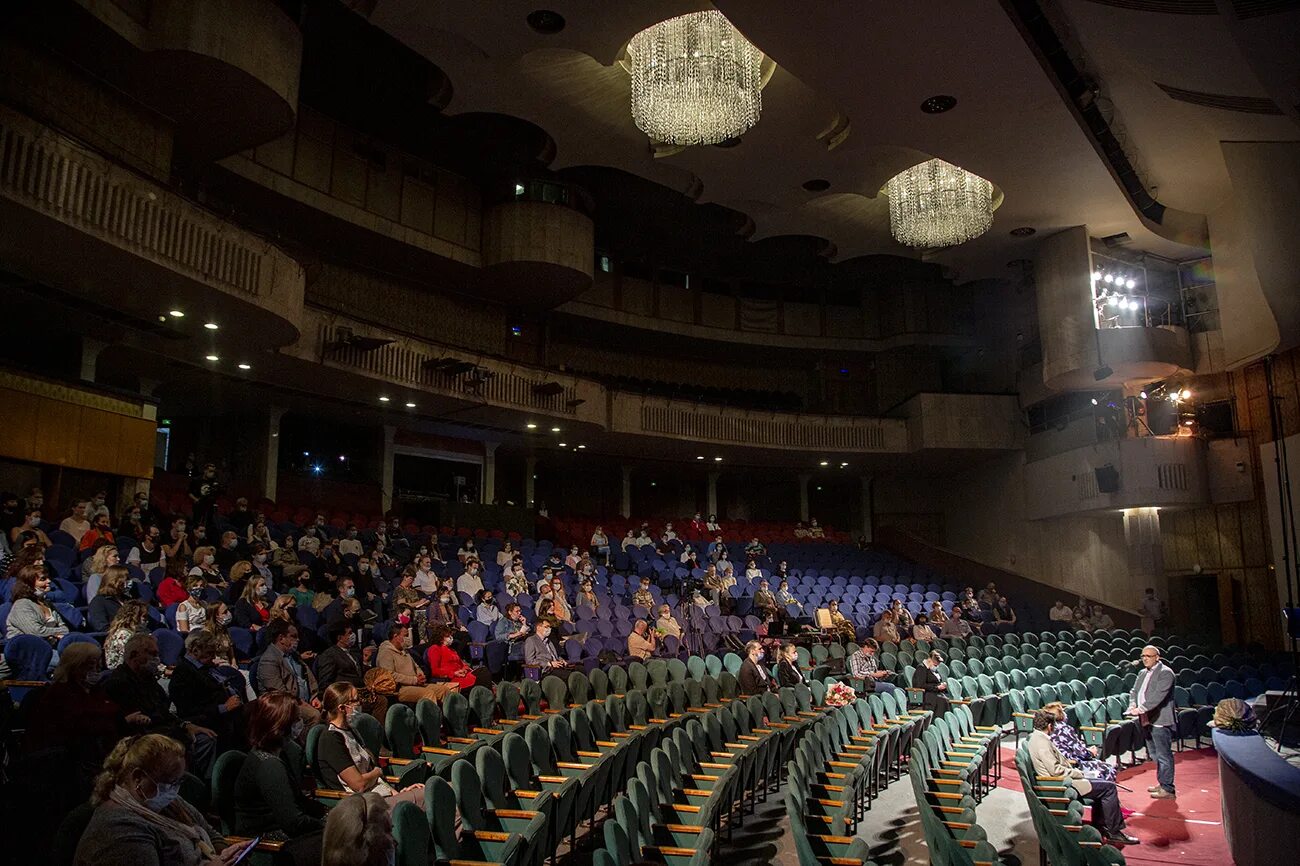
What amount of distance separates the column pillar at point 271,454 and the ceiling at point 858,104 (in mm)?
5416

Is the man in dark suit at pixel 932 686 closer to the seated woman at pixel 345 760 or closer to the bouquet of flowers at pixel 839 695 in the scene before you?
the bouquet of flowers at pixel 839 695

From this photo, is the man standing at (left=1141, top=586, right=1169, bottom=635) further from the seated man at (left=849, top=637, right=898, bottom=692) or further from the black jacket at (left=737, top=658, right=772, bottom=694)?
the black jacket at (left=737, top=658, right=772, bottom=694)

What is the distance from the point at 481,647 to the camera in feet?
24.9

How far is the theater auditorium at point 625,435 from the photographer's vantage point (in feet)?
13.4

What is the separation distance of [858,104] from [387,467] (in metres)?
9.28

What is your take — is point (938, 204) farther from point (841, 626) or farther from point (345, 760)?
point (345, 760)

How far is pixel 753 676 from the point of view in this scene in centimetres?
713

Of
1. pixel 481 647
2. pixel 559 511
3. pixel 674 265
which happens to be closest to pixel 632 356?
pixel 674 265

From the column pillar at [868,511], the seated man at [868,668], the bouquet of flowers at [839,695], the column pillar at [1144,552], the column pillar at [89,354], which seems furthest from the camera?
the column pillar at [868,511]

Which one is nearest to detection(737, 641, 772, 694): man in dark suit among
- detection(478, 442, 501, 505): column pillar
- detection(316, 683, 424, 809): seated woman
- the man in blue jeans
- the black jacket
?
the black jacket

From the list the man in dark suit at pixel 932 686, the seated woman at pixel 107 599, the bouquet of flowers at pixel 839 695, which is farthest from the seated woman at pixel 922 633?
the seated woman at pixel 107 599

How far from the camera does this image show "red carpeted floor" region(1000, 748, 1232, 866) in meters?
4.89

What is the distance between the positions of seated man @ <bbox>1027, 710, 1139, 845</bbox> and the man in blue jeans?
4.12 feet

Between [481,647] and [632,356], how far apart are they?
11.4m
